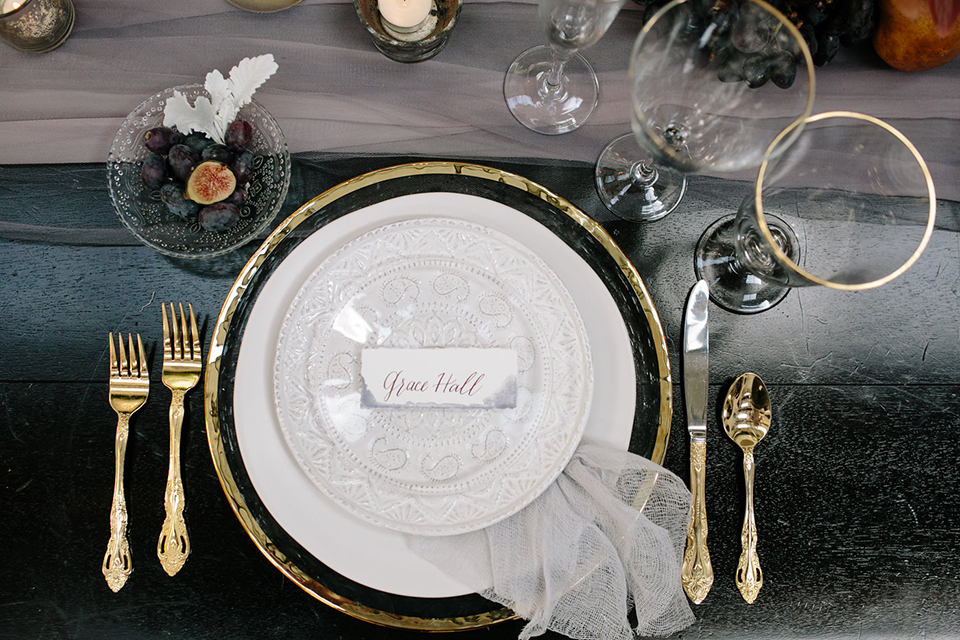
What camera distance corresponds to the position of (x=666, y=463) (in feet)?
2.07

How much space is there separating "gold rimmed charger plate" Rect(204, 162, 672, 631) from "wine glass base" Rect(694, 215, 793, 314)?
3.7 inches

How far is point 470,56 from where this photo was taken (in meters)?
0.69

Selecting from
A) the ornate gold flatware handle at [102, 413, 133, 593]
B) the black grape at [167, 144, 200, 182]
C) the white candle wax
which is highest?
the white candle wax

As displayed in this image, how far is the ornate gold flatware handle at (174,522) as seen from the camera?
23.8 inches

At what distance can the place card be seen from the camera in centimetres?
58

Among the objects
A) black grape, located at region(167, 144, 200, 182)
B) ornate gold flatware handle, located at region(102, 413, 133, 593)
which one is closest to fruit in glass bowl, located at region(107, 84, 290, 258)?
black grape, located at region(167, 144, 200, 182)

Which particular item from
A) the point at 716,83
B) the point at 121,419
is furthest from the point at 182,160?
the point at 716,83

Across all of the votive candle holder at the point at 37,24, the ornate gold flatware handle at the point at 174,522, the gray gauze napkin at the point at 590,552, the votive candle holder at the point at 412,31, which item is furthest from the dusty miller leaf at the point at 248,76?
the gray gauze napkin at the point at 590,552

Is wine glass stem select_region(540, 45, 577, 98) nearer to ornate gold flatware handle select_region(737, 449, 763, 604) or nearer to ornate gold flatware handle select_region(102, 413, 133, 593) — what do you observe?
ornate gold flatware handle select_region(737, 449, 763, 604)

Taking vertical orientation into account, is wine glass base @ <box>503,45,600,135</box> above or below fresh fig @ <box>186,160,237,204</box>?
above

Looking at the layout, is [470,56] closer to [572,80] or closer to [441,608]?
[572,80]

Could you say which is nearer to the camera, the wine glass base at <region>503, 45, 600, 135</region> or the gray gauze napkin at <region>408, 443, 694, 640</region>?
the gray gauze napkin at <region>408, 443, 694, 640</region>

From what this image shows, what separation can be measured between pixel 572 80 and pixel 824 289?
38 centimetres

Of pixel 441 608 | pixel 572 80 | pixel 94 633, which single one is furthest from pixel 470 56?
pixel 94 633
